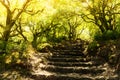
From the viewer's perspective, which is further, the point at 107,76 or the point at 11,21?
the point at 11,21

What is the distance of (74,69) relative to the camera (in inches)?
532

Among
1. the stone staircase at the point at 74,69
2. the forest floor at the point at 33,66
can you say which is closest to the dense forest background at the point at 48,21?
the forest floor at the point at 33,66

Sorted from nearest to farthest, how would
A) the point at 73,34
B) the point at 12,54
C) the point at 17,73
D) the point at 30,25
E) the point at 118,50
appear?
→ the point at 17,73, the point at 12,54, the point at 118,50, the point at 30,25, the point at 73,34

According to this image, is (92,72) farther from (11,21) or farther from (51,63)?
(11,21)

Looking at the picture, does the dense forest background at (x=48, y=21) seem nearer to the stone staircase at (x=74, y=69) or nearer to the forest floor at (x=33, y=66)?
the forest floor at (x=33, y=66)

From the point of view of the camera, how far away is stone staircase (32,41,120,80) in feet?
39.2

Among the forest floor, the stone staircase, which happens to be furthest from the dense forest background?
the stone staircase

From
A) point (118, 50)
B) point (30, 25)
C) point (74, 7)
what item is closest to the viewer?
point (118, 50)

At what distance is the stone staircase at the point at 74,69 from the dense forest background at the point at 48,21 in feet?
5.06

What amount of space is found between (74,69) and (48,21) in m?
21.2

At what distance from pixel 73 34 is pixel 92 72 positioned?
32.4 metres

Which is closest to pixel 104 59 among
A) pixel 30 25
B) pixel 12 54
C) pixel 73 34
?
pixel 12 54

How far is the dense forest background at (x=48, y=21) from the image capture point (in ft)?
48.1

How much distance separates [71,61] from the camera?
51.4 ft
